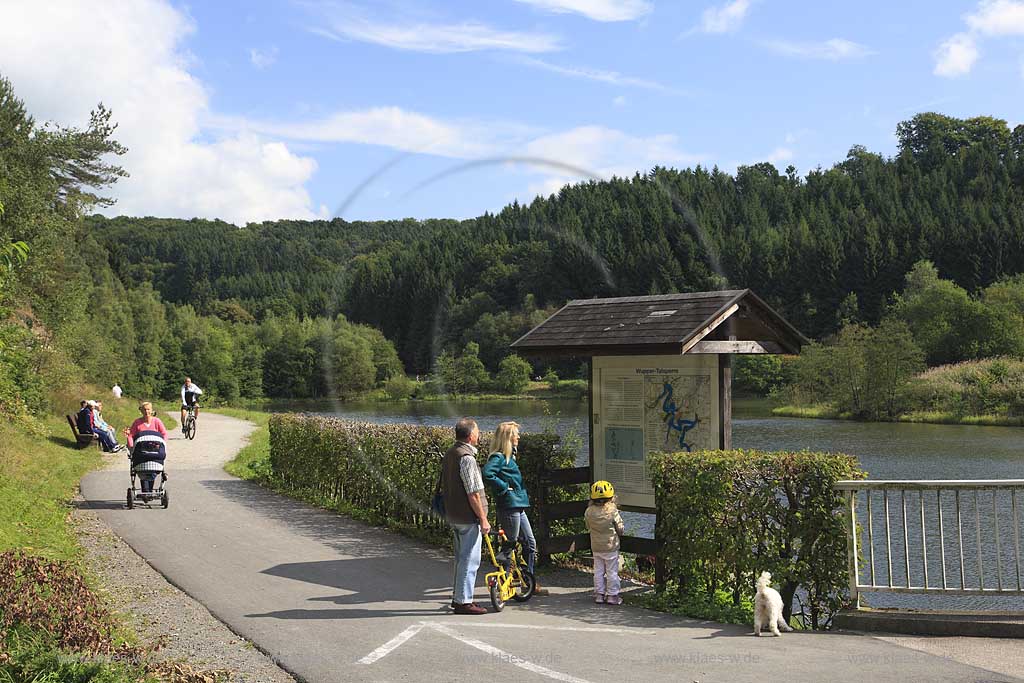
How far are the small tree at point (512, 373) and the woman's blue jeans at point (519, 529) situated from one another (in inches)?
226

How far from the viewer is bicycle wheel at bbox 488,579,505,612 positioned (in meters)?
9.17

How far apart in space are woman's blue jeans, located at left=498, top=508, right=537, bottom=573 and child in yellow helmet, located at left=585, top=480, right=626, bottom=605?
66cm

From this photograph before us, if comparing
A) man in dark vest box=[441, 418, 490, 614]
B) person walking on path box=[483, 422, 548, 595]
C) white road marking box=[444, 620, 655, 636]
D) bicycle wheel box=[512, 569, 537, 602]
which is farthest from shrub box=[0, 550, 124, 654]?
bicycle wheel box=[512, 569, 537, 602]

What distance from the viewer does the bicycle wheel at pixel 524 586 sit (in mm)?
9805

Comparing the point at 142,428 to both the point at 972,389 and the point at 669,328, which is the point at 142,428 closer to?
the point at 669,328

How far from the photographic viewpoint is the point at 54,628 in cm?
742

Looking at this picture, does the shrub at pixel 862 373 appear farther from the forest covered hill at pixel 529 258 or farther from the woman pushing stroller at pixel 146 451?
the woman pushing stroller at pixel 146 451

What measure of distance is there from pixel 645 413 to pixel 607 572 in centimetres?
216

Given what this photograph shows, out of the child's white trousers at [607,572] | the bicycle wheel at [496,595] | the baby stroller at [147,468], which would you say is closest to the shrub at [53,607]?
the bicycle wheel at [496,595]

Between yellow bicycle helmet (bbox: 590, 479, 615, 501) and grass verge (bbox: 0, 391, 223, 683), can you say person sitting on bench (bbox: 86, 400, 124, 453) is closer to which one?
grass verge (bbox: 0, 391, 223, 683)

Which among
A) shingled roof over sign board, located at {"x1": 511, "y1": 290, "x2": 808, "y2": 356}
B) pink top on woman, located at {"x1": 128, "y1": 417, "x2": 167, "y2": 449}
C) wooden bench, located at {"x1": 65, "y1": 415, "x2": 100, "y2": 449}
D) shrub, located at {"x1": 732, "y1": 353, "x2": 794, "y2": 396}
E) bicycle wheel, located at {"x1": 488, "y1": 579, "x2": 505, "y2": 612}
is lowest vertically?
bicycle wheel, located at {"x1": 488, "y1": 579, "x2": 505, "y2": 612}

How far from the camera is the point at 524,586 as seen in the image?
9.84 meters

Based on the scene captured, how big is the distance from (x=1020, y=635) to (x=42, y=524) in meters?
12.1

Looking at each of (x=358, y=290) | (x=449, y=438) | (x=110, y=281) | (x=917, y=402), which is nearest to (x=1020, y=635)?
(x=449, y=438)
